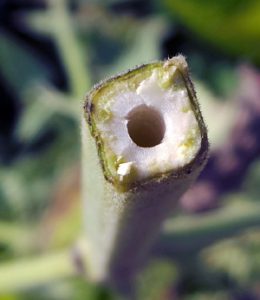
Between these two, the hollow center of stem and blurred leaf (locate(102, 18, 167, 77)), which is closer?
the hollow center of stem

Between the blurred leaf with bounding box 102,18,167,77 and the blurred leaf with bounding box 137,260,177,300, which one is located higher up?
the blurred leaf with bounding box 102,18,167,77

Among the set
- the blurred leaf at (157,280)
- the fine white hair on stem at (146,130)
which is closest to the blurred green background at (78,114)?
the blurred leaf at (157,280)

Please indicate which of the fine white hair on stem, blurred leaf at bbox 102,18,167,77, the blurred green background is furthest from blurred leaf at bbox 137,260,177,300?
the fine white hair on stem

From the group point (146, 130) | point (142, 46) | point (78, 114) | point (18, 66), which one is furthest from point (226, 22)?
point (146, 130)

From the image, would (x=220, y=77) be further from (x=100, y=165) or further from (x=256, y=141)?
(x=100, y=165)

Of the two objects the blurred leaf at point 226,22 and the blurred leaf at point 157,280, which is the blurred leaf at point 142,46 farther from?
the blurred leaf at point 157,280

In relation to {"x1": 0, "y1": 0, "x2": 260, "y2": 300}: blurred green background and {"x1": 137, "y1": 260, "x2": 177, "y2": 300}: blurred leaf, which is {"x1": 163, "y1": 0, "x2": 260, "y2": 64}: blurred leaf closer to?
{"x1": 0, "y1": 0, "x2": 260, "y2": 300}: blurred green background

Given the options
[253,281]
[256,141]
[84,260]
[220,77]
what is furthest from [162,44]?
[84,260]
